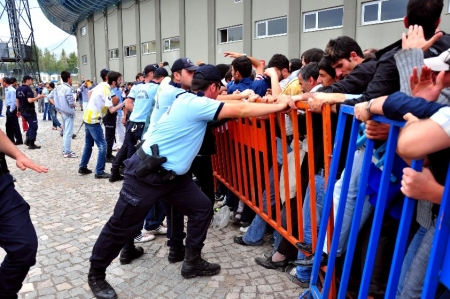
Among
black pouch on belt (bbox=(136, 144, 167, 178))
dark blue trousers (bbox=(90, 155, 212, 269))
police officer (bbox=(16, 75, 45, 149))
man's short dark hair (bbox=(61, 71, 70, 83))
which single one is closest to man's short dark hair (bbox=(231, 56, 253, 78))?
dark blue trousers (bbox=(90, 155, 212, 269))

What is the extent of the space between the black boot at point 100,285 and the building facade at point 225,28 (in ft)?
37.9

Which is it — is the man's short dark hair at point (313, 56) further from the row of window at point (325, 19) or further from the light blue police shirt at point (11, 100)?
the light blue police shirt at point (11, 100)

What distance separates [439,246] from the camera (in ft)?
4.86

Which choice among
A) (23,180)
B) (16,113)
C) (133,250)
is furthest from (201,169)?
(16,113)

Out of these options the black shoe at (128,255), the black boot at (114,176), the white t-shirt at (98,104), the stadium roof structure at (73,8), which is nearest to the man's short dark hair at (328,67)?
the black shoe at (128,255)

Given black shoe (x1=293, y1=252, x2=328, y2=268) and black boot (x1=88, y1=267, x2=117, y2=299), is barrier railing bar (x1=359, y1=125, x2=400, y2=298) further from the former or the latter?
black boot (x1=88, y1=267, x2=117, y2=299)

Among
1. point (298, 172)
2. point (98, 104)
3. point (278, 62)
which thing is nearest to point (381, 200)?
point (298, 172)

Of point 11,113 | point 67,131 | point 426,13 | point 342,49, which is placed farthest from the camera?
point 11,113

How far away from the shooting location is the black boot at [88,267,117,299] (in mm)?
3150

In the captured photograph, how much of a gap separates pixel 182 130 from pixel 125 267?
1.59m

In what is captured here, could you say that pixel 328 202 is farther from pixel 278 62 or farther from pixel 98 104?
pixel 98 104

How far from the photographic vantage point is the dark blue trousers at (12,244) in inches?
103

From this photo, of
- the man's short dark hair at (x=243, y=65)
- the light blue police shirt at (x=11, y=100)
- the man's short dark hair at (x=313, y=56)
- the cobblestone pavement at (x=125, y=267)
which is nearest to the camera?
the cobblestone pavement at (x=125, y=267)

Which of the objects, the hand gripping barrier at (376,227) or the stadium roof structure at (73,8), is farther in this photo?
the stadium roof structure at (73,8)
